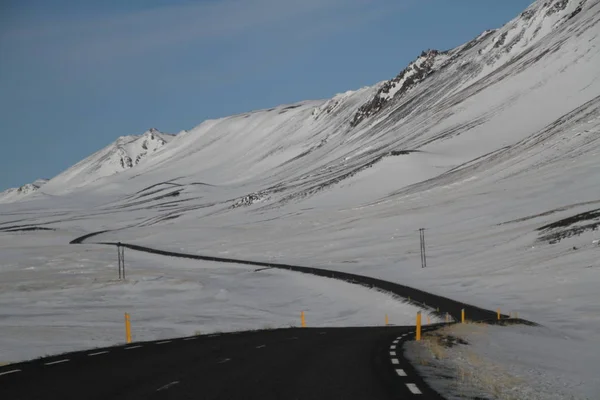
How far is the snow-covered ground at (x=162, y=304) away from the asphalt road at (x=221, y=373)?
4273mm

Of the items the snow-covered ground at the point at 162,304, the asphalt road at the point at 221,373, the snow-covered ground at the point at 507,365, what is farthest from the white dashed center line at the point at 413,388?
the snow-covered ground at the point at 162,304

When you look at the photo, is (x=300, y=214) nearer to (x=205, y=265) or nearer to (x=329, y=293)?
(x=205, y=265)

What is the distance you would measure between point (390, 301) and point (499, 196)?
266 ft

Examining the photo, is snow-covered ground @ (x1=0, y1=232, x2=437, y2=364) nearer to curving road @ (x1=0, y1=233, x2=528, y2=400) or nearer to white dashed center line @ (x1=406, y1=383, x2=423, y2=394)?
curving road @ (x1=0, y1=233, x2=528, y2=400)

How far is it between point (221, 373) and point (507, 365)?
7160 millimetres

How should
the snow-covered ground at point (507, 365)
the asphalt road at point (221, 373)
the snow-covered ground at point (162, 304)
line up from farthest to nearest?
1. the snow-covered ground at point (162, 304)
2. the snow-covered ground at point (507, 365)
3. the asphalt road at point (221, 373)

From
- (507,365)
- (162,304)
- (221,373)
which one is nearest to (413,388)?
(221,373)

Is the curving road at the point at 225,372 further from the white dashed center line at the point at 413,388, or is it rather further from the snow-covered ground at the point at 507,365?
the snow-covered ground at the point at 507,365

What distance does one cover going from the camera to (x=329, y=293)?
6284cm

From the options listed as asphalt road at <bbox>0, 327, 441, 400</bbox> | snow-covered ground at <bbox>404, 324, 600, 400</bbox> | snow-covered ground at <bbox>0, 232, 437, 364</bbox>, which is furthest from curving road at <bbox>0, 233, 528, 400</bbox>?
snow-covered ground at <bbox>0, 232, 437, 364</bbox>

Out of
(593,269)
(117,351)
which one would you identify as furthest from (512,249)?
(117,351)

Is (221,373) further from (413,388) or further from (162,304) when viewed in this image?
(162,304)

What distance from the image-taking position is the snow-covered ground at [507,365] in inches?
579

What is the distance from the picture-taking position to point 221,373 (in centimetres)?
1595
